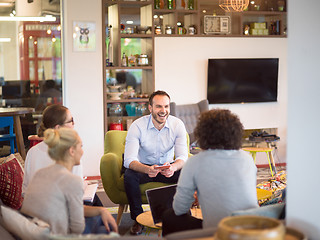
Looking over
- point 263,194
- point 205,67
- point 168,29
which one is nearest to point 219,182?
point 263,194

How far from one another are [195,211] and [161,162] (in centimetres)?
107

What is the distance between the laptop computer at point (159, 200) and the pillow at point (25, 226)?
1.23 metres

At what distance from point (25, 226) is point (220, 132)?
117cm

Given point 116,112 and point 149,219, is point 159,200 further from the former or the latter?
point 116,112

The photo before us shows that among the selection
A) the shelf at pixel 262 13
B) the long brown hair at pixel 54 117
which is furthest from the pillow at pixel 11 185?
the shelf at pixel 262 13

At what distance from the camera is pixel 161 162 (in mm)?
5184

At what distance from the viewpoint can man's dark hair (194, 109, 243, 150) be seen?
307 cm

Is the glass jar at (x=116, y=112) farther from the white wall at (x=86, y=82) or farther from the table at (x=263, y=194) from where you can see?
the table at (x=263, y=194)

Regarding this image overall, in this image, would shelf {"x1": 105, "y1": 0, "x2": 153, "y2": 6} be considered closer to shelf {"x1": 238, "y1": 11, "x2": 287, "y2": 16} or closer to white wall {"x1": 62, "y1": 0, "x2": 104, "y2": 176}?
white wall {"x1": 62, "y1": 0, "x2": 104, "y2": 176}

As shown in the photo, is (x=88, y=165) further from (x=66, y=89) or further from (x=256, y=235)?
(x=256, y=235)

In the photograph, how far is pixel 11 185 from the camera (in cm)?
395

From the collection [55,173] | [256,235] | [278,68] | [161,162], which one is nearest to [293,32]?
[256,235]

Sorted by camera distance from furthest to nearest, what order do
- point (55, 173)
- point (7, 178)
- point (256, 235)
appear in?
point (7, 178)
point (55, 173)
point (256, 235)

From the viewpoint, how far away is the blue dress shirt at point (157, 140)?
202 inches
